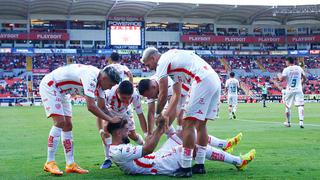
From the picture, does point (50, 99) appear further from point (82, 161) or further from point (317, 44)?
point (317, 44)

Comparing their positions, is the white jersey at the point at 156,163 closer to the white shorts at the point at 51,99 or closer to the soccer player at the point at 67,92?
the soccer player at the point at 67,92

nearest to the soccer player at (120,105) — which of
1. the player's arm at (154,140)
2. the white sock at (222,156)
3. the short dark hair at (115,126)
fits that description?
the short dark hair at (115,126)

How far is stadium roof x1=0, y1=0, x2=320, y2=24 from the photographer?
67.0 meters

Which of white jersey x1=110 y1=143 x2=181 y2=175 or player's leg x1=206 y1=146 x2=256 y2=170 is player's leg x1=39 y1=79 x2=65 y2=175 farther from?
→ player's leg x1=206 y1=146 x2=256 y2=170

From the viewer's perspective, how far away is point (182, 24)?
7781 cm

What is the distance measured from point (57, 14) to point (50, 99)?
216ft

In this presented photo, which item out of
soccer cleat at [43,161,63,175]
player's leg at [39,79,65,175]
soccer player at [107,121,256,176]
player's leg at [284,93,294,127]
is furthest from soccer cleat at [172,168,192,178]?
player's leg at [284,93,294,127]

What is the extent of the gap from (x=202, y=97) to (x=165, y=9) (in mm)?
66382

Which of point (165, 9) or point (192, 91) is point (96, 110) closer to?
point (192, 91)

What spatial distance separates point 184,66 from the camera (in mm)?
7703

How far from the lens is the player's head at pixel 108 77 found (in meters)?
7.68

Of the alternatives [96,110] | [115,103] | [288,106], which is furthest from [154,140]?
[288,106]

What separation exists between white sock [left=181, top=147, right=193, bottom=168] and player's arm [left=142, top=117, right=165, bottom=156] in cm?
53

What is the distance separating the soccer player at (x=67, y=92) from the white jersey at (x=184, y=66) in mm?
876
